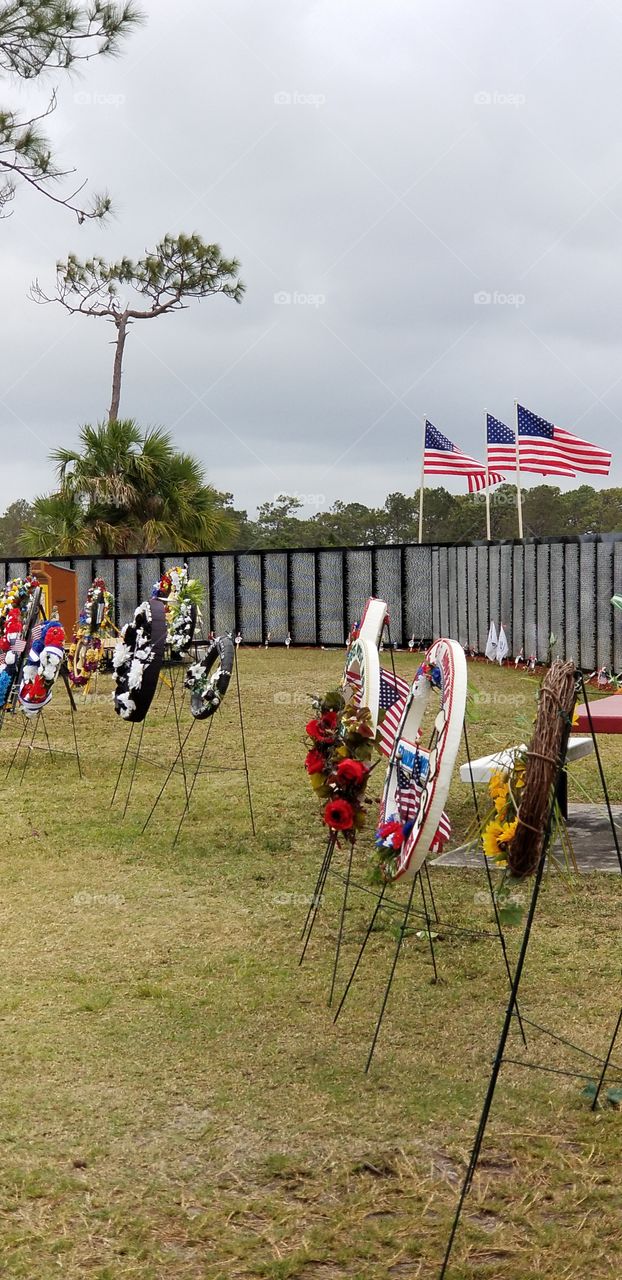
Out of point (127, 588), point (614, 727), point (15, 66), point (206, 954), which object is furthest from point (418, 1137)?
point (127, 588)

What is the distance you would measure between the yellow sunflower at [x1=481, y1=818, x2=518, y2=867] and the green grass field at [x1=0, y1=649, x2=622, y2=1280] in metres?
0.39

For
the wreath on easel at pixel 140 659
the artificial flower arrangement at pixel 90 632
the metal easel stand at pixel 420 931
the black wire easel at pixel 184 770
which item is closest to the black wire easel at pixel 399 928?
the metal easel stand at pixel 420 931

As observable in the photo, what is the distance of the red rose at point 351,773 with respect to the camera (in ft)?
14.0

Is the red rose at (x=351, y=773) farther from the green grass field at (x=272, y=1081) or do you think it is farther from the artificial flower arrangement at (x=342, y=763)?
the green grass field at (x=272, y=1081)

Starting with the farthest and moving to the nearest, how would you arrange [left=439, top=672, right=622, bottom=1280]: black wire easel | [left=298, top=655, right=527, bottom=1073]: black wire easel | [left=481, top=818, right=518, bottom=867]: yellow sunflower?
[left=298, top=655, right=527, bottom=1073]: black wire easel, [left=481, top=818, right=518, bottom=867]: yellow sunflower, [left=439, top=672, right=622, bottom=1280]: black wire easel

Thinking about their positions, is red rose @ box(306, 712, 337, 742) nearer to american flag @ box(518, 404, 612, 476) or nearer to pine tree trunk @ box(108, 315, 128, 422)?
american flag @ box(518, 404, 612, 476)

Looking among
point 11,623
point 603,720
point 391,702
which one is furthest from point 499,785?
point 11,623

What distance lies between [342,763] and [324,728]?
0.24 meters

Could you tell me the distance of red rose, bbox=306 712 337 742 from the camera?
4.49 meters

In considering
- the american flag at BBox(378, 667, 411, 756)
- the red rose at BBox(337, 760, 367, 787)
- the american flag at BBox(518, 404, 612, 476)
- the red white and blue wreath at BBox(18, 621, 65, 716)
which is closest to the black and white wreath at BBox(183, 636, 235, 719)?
the red white and blue wreath at BBox(18, 621, 65, 716)

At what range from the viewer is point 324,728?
14.8ft

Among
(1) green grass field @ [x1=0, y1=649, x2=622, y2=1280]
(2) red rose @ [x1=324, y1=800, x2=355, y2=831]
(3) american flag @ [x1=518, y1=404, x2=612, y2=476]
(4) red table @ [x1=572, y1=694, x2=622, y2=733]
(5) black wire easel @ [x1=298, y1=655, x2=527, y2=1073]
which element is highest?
(3) american flag @ [x1=518, y1=404, x2=612, y2=476]

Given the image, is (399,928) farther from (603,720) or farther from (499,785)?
(603,720)

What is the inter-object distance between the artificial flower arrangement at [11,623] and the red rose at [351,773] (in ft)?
18.3
